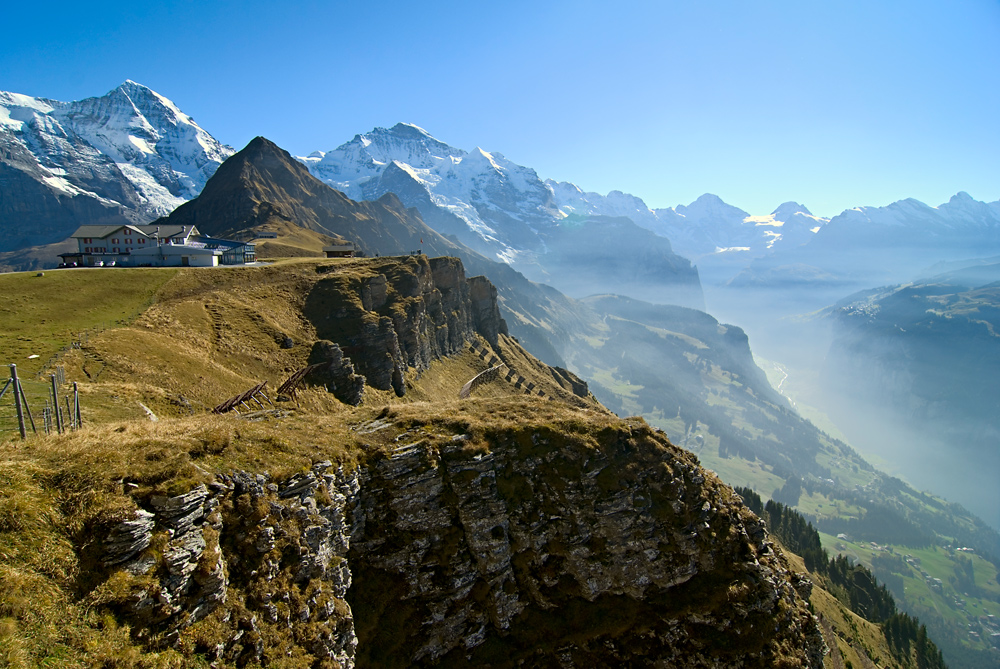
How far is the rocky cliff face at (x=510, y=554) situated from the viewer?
24344 millimetres

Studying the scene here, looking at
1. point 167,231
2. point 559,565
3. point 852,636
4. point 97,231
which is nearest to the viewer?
point 559,565

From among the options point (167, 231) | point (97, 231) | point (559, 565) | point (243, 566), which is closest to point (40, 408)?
point (243, 566)

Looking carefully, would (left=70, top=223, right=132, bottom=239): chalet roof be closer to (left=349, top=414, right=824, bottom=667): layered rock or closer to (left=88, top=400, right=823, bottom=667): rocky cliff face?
(left=88, top=400, right=823, bottom=667): rocky cliff face

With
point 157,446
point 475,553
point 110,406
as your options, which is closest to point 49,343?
point 110,406

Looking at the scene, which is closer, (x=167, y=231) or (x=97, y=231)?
(x=97, y=231)

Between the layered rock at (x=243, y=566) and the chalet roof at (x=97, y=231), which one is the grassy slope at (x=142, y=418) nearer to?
the layered rock at (x=243, y=566)

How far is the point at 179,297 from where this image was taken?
2689 inches

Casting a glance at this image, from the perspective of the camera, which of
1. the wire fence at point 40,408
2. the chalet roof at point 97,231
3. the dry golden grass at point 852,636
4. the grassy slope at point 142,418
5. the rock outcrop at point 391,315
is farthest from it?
the chalet roof at point 97,231

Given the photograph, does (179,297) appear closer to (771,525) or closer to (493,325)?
(493,325)

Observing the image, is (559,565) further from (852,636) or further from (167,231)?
(167,231)

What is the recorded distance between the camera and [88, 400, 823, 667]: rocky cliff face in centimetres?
2434

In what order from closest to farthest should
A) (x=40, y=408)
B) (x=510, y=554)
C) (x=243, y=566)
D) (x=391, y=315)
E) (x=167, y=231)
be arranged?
(x=243, y=566)
(x=40, y=408)
(x=510, y=554)
(x=391, y=315)
(x=167, y=231)

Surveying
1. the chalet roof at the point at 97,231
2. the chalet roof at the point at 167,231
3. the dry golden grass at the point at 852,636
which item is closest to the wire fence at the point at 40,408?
the chalet roof at the point at 167,231

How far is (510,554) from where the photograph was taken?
33344mm
